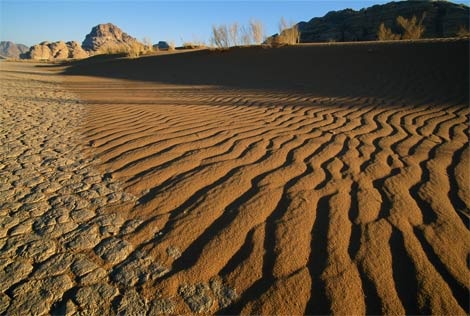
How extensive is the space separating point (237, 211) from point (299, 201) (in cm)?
54

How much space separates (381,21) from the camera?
81.1 ft

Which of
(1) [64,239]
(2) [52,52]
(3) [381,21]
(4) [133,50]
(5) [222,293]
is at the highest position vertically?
(3) [381,21]

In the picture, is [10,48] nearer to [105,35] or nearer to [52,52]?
[105,35]

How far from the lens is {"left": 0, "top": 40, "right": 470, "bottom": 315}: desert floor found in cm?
172

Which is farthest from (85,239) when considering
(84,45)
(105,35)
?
(105,35)

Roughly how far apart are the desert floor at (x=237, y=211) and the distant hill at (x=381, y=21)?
66.4 ft

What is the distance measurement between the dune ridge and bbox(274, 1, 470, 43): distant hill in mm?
19478

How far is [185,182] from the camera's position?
115 inches

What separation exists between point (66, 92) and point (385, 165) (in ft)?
29.0

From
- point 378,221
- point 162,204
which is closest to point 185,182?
point 162,204

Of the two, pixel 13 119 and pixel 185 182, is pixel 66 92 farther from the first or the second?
pixel 185 182

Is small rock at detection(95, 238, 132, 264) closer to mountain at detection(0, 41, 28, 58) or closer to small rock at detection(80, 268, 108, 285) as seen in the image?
small rock at detection(80, 268, 108, 285)

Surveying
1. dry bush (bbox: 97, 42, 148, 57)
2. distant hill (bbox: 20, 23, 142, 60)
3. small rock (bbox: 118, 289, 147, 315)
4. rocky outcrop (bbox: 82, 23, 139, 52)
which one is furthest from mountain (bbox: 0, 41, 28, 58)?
small rock (bbox: 118, 289, 147, 315)

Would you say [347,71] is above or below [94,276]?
above
